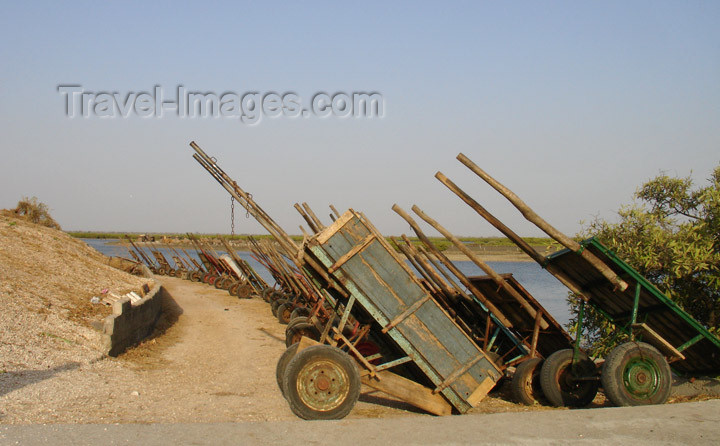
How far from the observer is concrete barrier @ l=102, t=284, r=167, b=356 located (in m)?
10.5

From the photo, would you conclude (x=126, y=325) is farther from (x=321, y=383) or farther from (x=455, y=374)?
(x=455, y=374)

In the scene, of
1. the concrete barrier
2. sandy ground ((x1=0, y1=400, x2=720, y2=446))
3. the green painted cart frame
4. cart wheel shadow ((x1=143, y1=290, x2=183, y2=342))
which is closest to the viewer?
sandy ground ((x1=0, y1=400, x2=720, y2=446))

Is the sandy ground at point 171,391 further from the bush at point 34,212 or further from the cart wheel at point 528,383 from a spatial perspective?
the bush at point 34,212

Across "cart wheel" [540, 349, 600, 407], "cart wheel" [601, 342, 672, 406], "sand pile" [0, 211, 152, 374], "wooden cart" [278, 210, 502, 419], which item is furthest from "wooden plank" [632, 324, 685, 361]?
"sand pile" [0, 211, 152, 374]

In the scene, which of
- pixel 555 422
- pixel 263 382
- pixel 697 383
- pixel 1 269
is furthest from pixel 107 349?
pixel 697 383

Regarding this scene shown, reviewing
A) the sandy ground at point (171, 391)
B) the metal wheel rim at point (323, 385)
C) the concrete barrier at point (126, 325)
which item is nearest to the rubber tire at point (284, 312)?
the sandy ground at point (171, 391)

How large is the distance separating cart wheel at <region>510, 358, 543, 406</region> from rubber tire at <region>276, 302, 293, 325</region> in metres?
10.4

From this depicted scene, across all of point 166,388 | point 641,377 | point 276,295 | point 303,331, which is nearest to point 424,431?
point 641,377

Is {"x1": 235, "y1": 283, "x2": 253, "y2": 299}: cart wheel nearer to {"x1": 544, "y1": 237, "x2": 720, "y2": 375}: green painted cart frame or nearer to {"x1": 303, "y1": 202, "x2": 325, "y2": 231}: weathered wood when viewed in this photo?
{"x1": 303, "y1": 202, "x2": 325, "y2": 231}: weathered wood

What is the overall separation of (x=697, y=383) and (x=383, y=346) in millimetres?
4369

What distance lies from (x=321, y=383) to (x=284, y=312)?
11486 mm

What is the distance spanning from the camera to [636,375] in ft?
22.8

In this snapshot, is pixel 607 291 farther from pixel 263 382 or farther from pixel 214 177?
pixel 214 177

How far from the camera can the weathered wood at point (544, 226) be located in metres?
7.03
